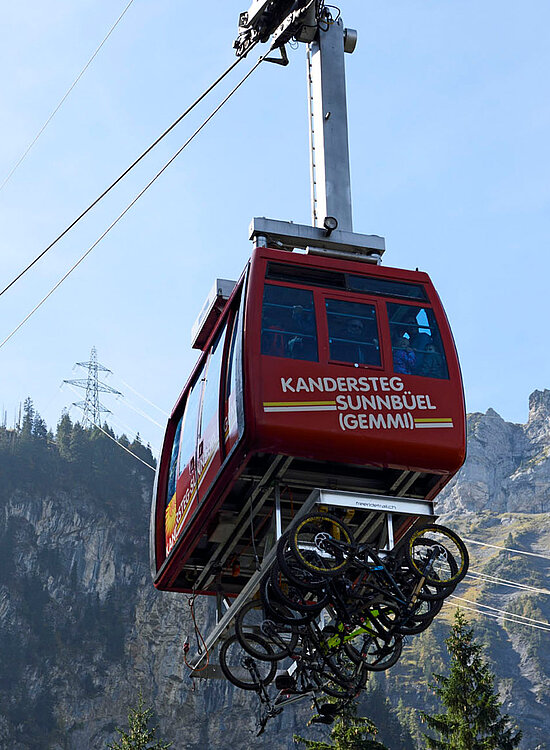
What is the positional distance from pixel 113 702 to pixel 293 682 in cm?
9885

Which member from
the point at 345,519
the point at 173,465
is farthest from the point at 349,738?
the point at 345,519

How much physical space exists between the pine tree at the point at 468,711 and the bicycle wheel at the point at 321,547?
78.7 ft

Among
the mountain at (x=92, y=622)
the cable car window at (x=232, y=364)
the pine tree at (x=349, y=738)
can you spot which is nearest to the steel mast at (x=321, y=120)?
the cable car window at (x=232, y=364)

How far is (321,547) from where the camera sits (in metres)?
11.1

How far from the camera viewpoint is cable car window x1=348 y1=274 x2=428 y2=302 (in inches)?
477

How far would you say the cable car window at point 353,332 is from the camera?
38.0 feet

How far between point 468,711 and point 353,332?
25462 mm

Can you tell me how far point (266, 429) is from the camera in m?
10.9

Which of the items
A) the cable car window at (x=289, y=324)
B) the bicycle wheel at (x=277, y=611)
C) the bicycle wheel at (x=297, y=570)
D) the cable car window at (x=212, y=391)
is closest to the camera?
the bicycle wheel at (x=297, y=570)

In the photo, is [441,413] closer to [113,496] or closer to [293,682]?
[293,682]

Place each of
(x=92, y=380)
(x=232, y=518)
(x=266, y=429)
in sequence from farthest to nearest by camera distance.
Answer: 1. (x=92, y=380)
2. (x=232, y=518)
3. (x=266, y=429)

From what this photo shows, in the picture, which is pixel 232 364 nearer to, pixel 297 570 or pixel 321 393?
pixel 321 393

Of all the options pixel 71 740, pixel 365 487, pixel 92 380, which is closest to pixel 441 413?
pixel 365 487

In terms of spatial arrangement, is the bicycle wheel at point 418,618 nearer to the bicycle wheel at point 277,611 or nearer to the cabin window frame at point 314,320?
the bicycle wheel at point 277,611
